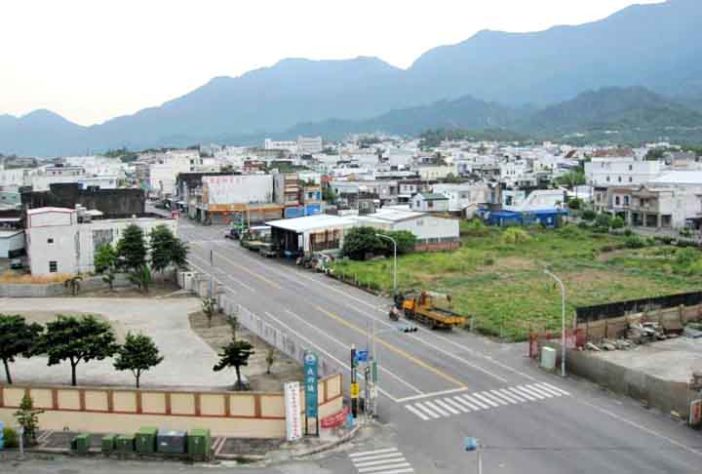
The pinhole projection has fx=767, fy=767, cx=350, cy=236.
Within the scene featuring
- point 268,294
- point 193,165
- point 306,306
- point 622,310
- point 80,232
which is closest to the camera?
point 622,310

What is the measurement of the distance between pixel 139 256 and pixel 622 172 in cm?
7345

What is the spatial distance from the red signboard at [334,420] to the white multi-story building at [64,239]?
32.6m

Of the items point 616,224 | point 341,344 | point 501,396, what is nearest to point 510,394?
point 501,396

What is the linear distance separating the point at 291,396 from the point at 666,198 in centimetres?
6516

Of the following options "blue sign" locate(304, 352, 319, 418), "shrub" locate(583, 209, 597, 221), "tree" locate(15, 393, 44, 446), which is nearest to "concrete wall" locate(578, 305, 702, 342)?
"blue sign" locate(304, 352, 319, 418)

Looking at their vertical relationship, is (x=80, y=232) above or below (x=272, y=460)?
above

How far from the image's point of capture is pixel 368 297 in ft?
146

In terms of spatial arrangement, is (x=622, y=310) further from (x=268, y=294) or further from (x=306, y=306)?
(x=268, y=294)

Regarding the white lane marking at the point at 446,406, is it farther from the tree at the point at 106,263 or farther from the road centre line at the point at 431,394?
the tree at the point at 106,263

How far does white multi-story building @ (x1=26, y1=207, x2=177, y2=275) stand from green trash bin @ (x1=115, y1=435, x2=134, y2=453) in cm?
3117

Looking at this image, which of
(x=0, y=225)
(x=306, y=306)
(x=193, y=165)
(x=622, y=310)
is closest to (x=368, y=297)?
(x=306, y=306)

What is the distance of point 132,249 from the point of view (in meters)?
47.9

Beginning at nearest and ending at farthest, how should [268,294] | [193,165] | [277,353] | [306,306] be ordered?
[277,353] → [306,306] → [268,294] → [193,165]

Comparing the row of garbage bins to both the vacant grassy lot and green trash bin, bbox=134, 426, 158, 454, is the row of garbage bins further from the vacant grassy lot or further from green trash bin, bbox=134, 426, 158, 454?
the vacant grassy lot
